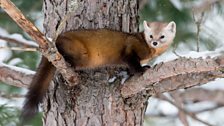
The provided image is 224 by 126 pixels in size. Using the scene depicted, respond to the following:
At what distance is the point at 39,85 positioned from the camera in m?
2.22

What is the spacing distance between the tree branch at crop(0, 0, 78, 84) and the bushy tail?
10 cm

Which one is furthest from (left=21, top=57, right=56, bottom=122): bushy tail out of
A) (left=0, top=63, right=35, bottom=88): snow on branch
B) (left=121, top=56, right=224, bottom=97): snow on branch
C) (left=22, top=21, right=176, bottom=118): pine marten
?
(left=121, top=56, right=224, bottom=97): snow on branch

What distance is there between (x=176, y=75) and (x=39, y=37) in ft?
1.93

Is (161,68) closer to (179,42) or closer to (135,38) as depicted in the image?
(135,38)

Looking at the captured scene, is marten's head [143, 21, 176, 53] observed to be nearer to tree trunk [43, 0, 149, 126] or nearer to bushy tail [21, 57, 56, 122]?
tree trunk [43, 0, 149, 126]

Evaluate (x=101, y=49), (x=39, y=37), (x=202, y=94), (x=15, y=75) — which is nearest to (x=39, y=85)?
(x=15, y=75)

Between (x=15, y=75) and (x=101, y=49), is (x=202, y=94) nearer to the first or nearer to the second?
(x=101, y=49)

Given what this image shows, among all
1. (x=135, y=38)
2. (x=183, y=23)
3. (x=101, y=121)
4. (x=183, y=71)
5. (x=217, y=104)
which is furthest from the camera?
(x=217, y=104)

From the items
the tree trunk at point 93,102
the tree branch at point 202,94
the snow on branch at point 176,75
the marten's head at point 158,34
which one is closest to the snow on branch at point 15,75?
the tree trunk at point 93,102

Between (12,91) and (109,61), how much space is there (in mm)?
1549


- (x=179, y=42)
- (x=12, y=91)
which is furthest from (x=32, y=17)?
(x=179, y=42)

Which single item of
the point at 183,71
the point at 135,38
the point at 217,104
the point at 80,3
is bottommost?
the point at 217,104

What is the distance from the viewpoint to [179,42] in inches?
143

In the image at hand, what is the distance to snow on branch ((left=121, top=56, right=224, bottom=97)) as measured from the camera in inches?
74.3
